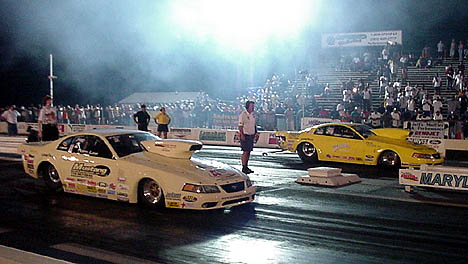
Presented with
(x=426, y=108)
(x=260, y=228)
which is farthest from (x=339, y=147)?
(x=426, y=108)

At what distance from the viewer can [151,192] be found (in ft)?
28.3

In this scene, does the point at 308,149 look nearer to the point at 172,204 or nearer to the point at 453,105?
the point at 172,204

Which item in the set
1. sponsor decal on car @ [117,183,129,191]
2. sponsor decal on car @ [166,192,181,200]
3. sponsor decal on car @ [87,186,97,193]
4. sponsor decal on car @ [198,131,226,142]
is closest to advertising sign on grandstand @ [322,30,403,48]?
sponsor decal on car @ [198,131,226,142]

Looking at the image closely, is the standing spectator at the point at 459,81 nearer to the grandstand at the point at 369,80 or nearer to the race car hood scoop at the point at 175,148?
the grandstand at the point at 369,80

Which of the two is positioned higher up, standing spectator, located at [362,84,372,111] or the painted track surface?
standing spectator, located at [362,84,372,111]

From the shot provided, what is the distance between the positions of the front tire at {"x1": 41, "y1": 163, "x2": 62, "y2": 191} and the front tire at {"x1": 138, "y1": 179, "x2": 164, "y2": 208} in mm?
2115

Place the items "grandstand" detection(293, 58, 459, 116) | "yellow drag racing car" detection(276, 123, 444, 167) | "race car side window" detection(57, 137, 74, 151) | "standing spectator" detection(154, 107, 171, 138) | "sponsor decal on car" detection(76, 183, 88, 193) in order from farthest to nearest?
1. "grandstand" detection(293, 58, 459, 116)
2. "standing spectator" detection(154, 107, 171, 138)
3. "yellow drag racing car" detection(276, 123, 444, 167)
4. "race car side window" detection(57, 137, 74, 151)
5. "sponsor decal on car" detection(76, 183, 88, 193)

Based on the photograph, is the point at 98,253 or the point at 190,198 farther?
the point at 190,198

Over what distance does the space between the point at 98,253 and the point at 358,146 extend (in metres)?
9.68

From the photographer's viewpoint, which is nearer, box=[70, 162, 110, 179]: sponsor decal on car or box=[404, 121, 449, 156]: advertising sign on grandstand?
box=[70, 162, 110, 179]: sponsor decal on car

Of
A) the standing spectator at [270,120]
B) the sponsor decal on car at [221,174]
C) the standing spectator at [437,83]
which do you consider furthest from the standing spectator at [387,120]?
the sponsor decal on car at [221,174]

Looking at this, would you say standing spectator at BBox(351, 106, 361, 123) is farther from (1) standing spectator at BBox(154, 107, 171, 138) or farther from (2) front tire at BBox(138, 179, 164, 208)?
(2) front tire at BBox(138, 179, 164, 208)

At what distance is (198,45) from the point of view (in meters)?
37.1

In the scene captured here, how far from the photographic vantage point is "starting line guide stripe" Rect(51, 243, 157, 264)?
231 inches
